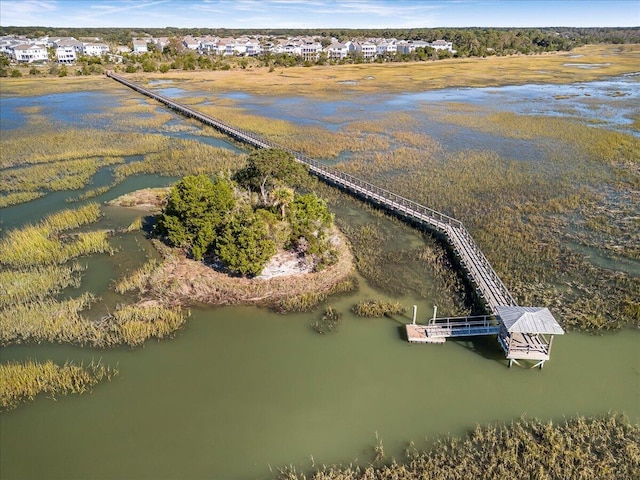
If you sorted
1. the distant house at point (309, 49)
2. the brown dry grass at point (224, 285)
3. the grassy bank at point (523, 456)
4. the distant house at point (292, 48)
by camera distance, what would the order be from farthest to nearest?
the distant house at point (309, 49) → the distant house at point (292, 48) → the brown dry grass at point (224, 285) → the grassy bank at point (523, 456)

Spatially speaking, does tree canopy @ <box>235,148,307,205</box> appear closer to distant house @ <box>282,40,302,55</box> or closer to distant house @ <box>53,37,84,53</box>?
distant house @ <box>282,40,302,55</box>

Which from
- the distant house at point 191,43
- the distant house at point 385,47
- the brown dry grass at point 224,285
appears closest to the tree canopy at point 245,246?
the brown dry grass at point 224,285

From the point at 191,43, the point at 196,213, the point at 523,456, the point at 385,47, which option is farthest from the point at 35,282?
the point at 191,43

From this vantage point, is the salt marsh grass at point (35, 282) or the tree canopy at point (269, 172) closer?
the salt marsh grass at point (35, 282)

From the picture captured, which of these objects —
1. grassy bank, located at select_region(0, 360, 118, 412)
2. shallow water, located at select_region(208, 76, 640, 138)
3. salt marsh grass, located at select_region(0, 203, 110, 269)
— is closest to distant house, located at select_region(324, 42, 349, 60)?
shallow water, located at select_region(208, 76, 640, 138)

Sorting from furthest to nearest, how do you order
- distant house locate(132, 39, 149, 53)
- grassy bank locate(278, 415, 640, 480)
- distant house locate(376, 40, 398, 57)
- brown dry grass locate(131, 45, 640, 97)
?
distant house locate(376, 40, 398, 57) < distant house locate(132, 39, 149, 53) < brown dry grass locate(131, 45, 640, 97) < grassy bank locate(278, 415, 640, 480)

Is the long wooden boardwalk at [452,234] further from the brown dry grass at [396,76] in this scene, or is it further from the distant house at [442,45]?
the distant house at [442,45]

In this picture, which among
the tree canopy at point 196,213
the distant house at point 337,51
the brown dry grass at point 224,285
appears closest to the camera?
the brown dry grass at point 224,285

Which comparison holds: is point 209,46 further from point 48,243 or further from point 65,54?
point 48,243
